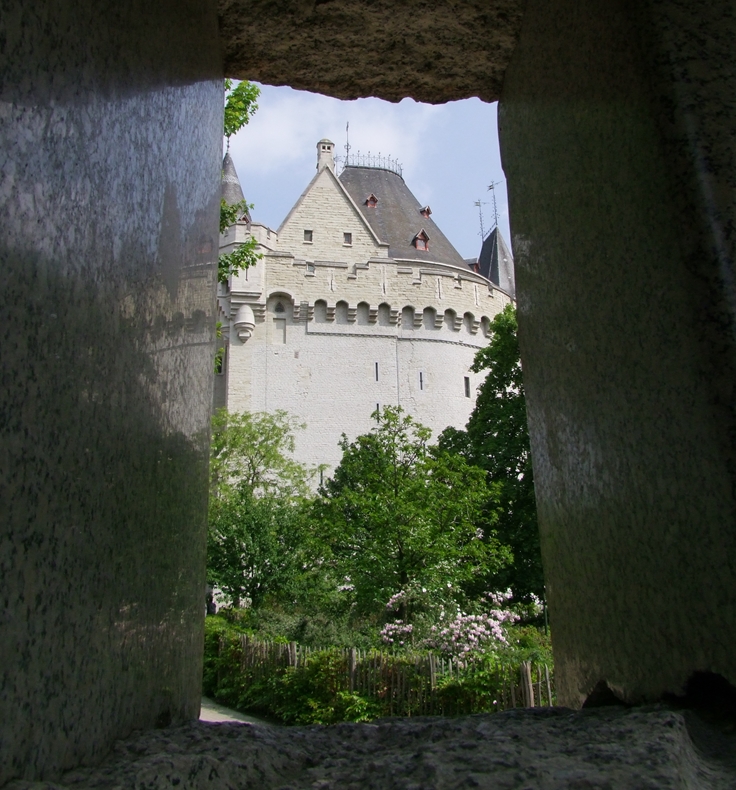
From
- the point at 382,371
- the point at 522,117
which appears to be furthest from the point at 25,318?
the point at 382,371

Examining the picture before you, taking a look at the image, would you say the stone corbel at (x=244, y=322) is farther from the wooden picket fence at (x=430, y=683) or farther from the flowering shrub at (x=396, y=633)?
the wooden picket fence at (x=430, y=683)

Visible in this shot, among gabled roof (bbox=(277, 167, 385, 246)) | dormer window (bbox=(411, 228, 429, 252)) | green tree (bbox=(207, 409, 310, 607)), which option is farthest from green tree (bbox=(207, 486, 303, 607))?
dormer window (bbox=(411, 228, 429, 252))

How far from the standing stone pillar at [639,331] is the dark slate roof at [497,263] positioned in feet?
118

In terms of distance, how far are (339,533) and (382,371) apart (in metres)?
14.5

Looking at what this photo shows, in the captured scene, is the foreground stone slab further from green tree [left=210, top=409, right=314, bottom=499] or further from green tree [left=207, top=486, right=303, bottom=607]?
green tree [left=210, top=409, right=314, bottom=499]

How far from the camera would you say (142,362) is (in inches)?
45.4

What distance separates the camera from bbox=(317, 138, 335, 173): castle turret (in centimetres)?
3195

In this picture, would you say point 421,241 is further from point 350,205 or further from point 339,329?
point 339,329

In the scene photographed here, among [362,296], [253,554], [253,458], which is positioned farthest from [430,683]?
[362,296]

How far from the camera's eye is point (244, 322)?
2680 cm

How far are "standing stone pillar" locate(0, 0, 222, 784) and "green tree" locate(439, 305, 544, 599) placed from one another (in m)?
15.2

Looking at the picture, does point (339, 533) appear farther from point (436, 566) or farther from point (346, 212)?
point (346, 212)

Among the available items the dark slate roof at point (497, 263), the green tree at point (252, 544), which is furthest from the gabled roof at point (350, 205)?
the green tree at point (252, 544)

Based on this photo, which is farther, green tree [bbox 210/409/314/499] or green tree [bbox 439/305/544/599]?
green tree [bbox 210/409/314/499]
